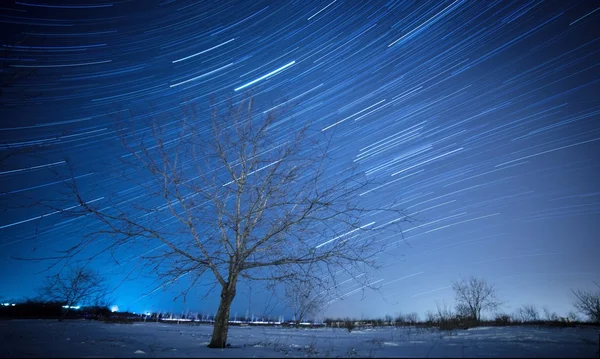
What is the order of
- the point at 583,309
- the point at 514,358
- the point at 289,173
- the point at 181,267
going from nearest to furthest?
the point at 514,358 < the point at 181,267 < the point at 289,173 < the point at 583,309

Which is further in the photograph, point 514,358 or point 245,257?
point 245,257

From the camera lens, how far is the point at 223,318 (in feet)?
22.0

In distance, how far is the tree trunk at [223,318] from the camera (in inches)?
254

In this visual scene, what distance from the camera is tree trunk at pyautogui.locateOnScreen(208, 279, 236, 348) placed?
645 cm

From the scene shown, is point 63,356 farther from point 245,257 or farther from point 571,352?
point 571,352

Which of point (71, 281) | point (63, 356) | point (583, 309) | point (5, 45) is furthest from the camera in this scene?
point (71, 281)

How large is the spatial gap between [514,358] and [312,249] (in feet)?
13.9

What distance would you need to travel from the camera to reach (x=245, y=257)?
7.00m

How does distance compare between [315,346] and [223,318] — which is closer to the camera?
[223,318]

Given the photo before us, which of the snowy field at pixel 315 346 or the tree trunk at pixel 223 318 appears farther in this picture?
the tree trunk at pixel 223 318

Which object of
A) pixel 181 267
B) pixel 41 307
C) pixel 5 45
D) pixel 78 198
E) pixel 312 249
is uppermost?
pixel 5 45

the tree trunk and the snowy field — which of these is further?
the tree trunk

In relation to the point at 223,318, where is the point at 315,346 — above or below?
below

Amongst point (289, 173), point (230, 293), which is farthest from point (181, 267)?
point (289, 173)
